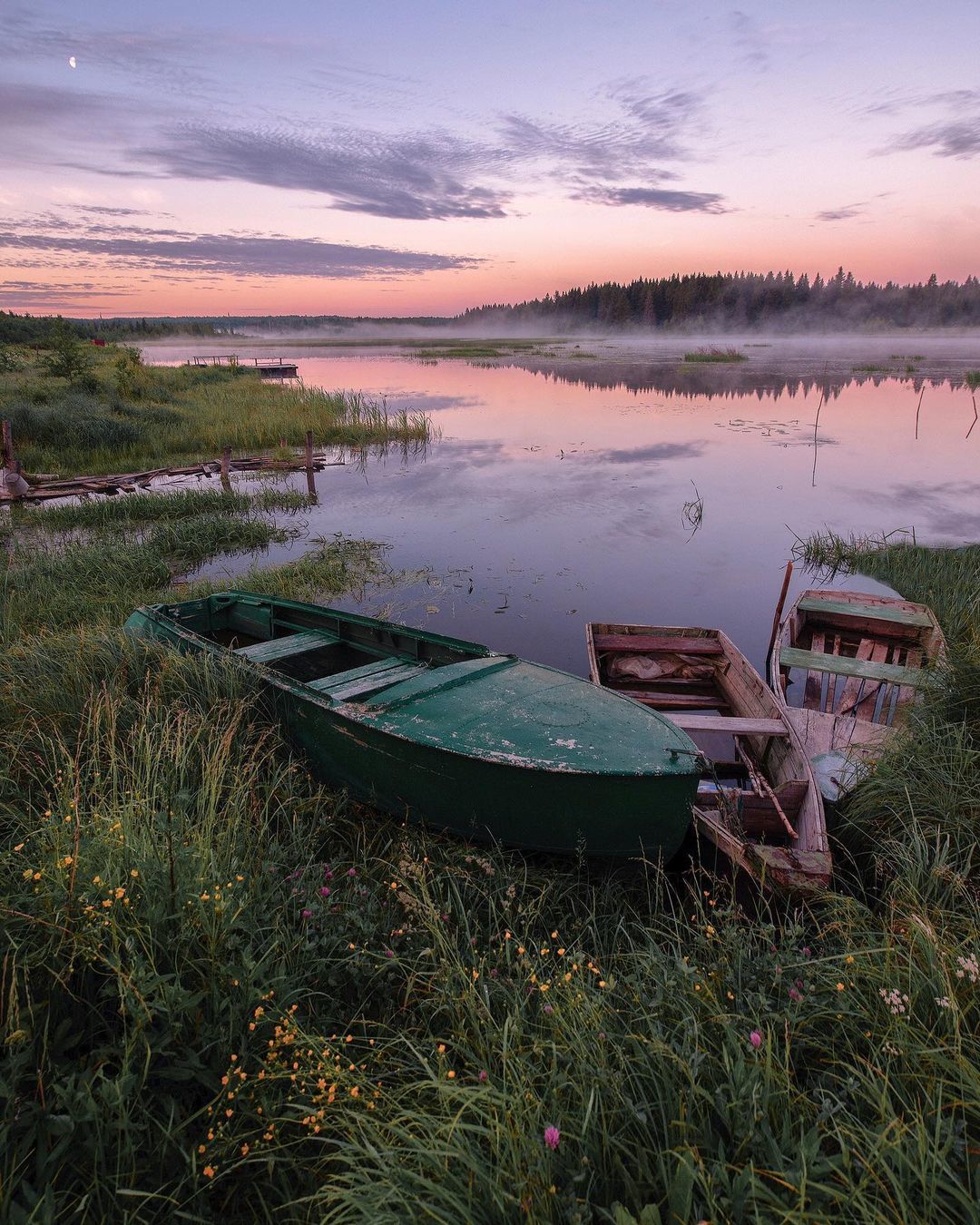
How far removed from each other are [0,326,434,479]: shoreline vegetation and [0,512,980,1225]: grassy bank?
20.0m

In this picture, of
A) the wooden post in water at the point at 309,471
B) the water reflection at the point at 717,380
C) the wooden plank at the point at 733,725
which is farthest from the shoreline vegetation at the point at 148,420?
the water reflection at the point at 717,380

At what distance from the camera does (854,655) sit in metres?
9.56

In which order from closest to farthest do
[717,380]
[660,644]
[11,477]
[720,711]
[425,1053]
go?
[425,1053] → [720,711] → [660,644] → [11,477] → [717,380]

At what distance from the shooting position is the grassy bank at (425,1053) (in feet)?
6.62

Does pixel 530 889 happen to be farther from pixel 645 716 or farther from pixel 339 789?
pixel 339 789

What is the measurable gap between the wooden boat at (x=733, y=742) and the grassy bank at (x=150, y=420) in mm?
16489

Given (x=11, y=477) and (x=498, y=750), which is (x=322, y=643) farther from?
(x=11, y=477)

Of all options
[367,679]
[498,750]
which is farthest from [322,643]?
[498,750]

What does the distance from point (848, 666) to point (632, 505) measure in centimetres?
1048

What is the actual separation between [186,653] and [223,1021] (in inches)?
182

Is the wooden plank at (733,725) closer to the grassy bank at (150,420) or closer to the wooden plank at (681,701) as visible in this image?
the wooden plank at (681,701)

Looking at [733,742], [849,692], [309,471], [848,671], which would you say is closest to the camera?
[733,742]

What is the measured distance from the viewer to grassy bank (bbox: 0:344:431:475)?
2078 centimetres

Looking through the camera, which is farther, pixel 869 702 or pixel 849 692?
pixel 849 692
